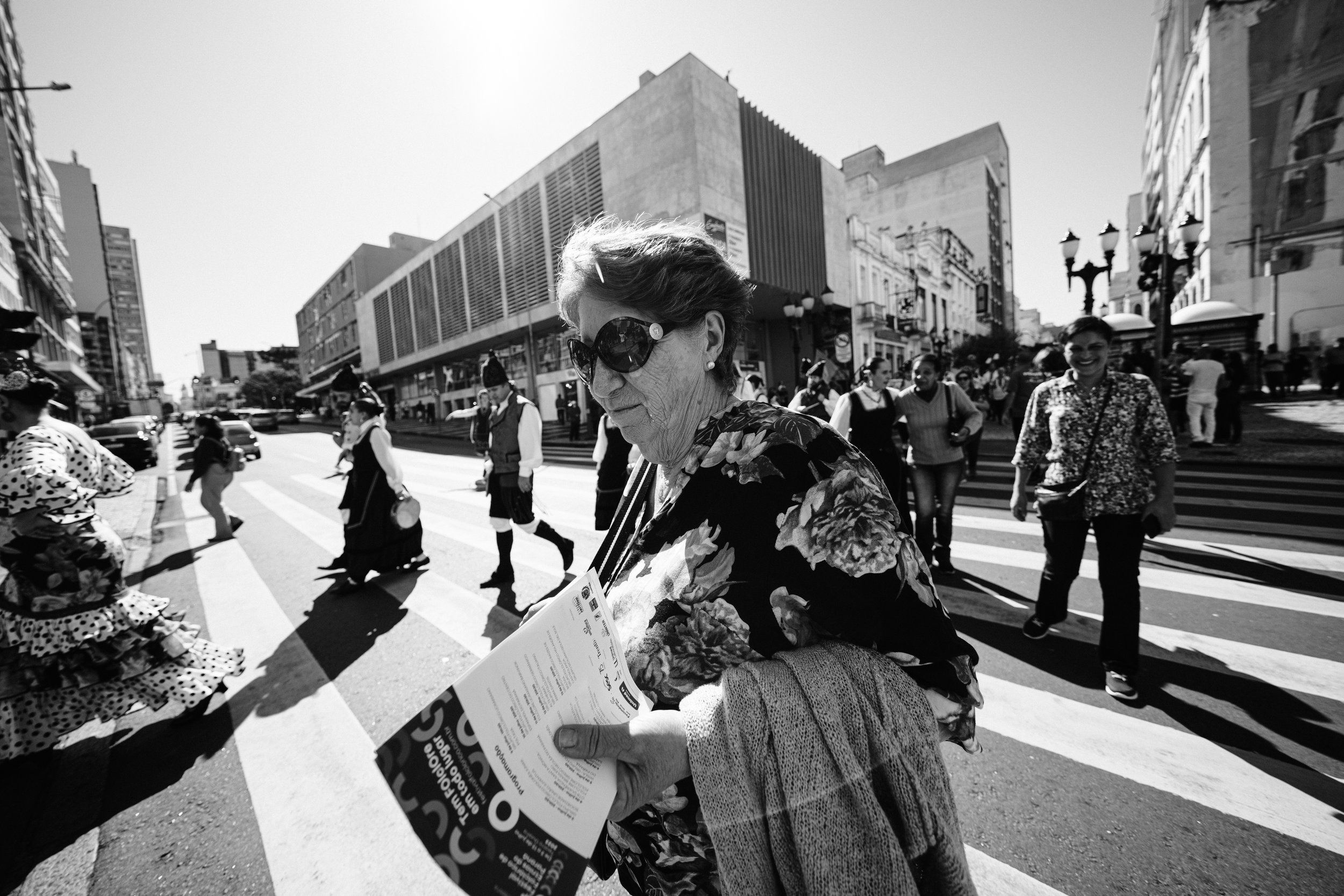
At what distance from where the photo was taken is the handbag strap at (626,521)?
4.35 ft

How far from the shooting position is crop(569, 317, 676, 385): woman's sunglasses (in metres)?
1.25

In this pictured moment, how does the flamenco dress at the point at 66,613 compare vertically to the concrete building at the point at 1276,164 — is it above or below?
below

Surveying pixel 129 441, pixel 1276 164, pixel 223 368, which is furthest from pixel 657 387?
pixel 223 368

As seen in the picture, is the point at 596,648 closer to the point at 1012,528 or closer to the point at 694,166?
the point at 1012,528

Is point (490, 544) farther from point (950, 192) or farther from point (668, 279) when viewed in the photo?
point (950, 192)

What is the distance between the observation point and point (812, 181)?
28625mm

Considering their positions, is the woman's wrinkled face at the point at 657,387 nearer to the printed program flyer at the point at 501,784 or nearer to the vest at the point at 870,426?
the printed program flyer at the point at 501,784

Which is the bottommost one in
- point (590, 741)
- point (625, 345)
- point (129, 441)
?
point (590, 741)

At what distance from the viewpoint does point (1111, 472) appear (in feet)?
9.64

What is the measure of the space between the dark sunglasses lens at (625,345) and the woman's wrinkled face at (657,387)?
0.4 inches

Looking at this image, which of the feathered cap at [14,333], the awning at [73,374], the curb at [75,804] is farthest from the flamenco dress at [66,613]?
the awning at [73,374]

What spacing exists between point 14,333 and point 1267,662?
25.7ft

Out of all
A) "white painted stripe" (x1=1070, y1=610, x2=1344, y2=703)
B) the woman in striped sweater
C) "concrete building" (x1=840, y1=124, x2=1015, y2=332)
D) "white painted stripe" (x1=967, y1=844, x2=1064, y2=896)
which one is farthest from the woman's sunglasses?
"concrete building" (x1=840, y1=124, x2=1015, y2=332)

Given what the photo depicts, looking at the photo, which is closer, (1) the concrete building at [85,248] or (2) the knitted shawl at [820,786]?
(2) the knitted shawl at [820,786]
